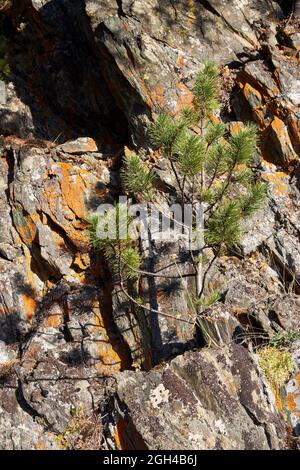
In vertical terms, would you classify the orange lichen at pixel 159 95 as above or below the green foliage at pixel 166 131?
above

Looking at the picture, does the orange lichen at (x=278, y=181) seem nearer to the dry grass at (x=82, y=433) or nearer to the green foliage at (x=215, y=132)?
the green foliage at (x=215, y=132)

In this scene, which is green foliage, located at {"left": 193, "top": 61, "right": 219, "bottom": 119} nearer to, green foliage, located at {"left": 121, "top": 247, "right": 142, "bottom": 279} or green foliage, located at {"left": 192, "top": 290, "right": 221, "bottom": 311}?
green foliage, located at {"left": 121, "top": 247, "right": 142, "bottom": 279}

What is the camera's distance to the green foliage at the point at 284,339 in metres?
5.36

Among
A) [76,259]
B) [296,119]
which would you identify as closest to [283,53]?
[296,119]

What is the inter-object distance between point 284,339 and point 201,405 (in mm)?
1208

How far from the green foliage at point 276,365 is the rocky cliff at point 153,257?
2.7 inches

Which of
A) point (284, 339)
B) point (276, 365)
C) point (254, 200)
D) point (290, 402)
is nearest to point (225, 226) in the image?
point (254, 200)

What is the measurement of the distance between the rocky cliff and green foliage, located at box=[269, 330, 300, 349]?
3.5 inches

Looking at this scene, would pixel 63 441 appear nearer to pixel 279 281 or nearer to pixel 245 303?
pixel 245 303

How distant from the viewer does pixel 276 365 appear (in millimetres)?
5191

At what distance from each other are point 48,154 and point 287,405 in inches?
176

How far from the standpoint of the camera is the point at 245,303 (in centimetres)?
593

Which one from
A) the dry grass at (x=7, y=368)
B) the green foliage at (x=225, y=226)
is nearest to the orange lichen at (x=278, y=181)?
the green foliage at (x=225, y=226)

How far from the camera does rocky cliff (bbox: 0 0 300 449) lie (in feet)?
15.9
